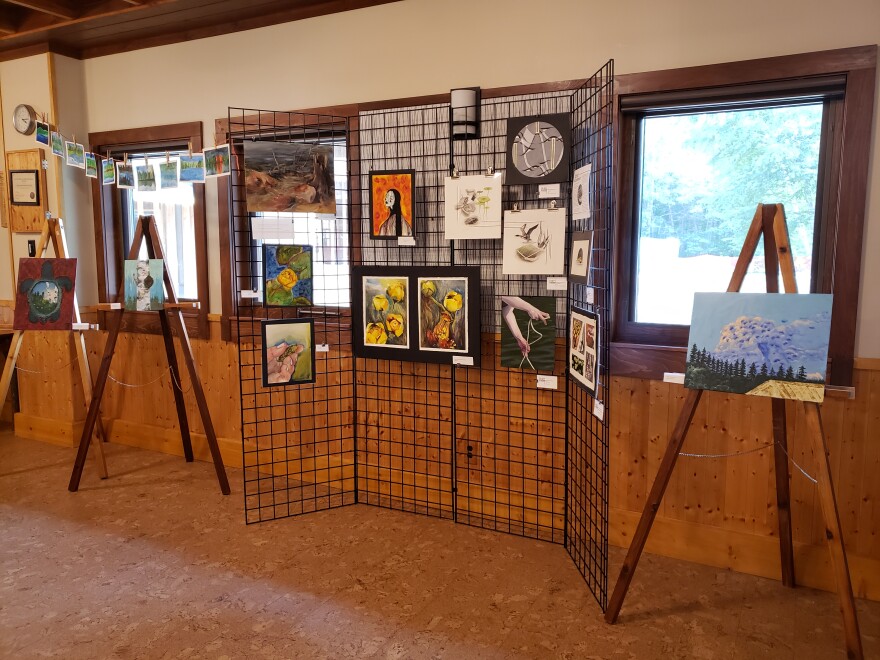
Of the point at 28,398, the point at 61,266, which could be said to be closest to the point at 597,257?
the point at 61,266

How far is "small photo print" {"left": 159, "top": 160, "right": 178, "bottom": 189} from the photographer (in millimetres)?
4125

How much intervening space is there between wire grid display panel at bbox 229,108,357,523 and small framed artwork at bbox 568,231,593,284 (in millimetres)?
1406

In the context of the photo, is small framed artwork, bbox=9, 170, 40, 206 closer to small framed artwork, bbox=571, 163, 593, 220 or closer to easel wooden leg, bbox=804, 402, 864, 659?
small framed artwork, bbox=571, 163, 593, 220

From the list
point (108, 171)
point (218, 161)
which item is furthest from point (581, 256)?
point (108, 171)

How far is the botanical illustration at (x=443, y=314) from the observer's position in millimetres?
3334

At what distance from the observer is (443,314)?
3379 millimetres

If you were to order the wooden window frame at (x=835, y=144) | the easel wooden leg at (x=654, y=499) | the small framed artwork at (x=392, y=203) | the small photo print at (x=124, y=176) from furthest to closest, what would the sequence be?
the small photo print at (x=124, y=176) → the small framed artwork at (x=392, y=203) → the wooden window frame at (x=835, y=144) → the easel wooden leg at (x=654, y=499)

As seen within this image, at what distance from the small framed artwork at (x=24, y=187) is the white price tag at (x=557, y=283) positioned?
12.8 ft

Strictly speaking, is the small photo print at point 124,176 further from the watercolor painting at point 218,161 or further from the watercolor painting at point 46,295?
the watercolor painting at point 218,161

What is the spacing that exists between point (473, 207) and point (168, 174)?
2137mm

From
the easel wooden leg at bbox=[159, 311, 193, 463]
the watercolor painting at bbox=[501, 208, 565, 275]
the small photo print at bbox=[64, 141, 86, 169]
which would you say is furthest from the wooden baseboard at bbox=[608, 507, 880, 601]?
the small photo print at bbox=[64, 141, 86, 169]

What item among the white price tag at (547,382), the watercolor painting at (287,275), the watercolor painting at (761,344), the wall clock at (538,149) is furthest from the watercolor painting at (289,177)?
the watercolor painting at (761,344)

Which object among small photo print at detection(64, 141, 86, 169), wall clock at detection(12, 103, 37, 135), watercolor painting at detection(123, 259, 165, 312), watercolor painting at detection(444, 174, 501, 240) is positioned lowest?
watercolor painting at detection(123, 259, 165, 312)

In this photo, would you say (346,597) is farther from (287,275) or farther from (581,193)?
(581,193)
